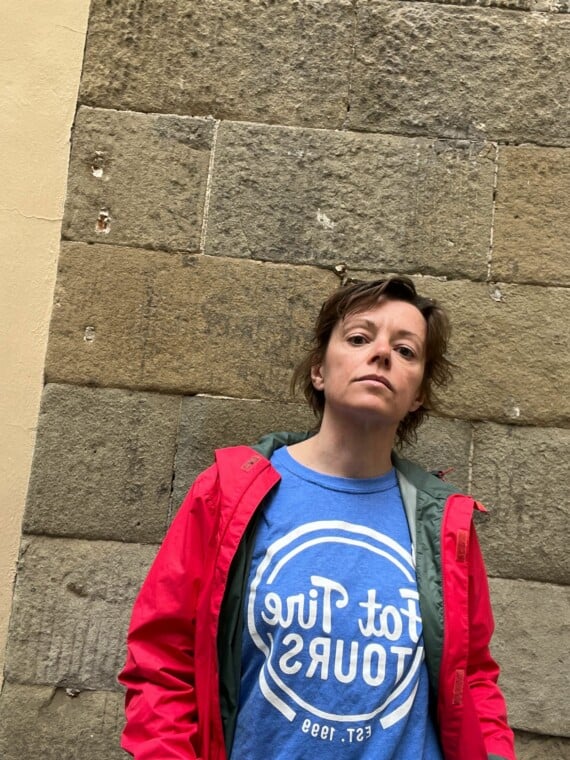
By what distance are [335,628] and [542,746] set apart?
125cm

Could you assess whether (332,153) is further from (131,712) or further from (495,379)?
(131,712)

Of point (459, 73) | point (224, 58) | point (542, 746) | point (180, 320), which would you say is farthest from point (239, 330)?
point (542, 746)

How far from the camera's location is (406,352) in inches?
79.2

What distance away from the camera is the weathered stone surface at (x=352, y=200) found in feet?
8.96

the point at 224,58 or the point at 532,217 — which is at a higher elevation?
the point at 224,58

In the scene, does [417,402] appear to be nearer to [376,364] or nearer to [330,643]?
[376,364]

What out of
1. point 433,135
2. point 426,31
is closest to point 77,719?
point 433,135

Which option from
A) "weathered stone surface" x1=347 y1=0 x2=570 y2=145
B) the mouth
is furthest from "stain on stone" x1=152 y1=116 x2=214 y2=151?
the mouth

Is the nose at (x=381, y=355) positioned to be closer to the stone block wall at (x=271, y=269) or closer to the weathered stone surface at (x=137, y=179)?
the stone block wall at (x=271, y=269)

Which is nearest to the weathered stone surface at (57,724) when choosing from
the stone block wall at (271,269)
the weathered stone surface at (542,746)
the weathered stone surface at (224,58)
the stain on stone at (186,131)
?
the stone block wall at (271,269)

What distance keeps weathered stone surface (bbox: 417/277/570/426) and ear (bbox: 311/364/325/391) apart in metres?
0.69

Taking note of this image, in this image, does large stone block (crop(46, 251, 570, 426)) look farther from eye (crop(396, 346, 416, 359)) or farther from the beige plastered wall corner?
eye (crop(396, 346, 416, 359))

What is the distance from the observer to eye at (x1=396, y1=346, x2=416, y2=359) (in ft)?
6.57

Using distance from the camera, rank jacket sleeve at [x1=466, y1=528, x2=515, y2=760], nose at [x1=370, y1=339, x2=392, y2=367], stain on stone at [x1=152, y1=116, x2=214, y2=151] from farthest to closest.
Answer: stain on stone at [x1=152, y1=116, x2=214, y2=151] < nose at [x1=370, y1=339, x2=392, y2=367] < jacket sleeve at [x1=466, y1=528, x2=515, y2=760]
